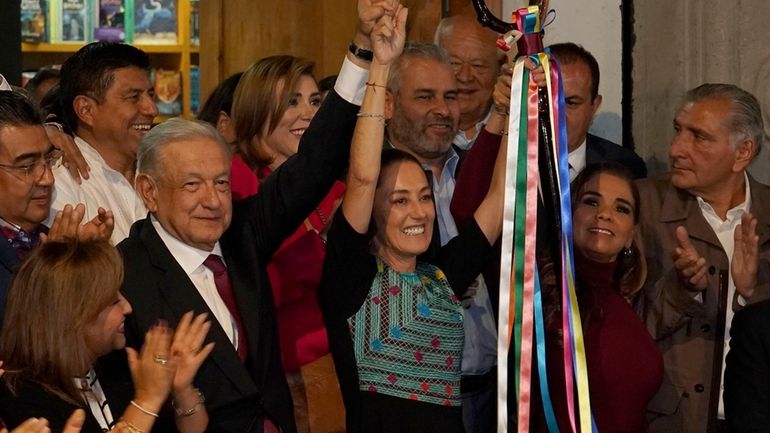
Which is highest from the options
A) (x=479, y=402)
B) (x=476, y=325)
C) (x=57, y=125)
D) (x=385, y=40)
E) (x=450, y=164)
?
(x=385, y=40)

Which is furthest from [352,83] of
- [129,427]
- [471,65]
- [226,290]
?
[471,65]

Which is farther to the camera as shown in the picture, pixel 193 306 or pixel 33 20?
pixel 33 20

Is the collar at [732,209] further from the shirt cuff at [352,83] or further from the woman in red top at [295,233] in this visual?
the shirt cuff at [352,83]

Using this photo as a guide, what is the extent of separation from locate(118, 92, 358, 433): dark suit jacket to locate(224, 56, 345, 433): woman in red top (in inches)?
10.6

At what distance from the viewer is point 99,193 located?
392cm

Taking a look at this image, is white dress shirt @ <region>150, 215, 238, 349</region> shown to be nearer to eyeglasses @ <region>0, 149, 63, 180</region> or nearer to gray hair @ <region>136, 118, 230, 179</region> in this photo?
gray hair @ <region>136, 118, 230, 179</region>

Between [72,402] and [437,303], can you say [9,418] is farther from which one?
[437,303]

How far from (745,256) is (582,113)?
804 millimetres

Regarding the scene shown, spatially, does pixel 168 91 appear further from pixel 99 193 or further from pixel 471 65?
pixel 99 193

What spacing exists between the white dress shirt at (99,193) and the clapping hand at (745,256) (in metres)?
1.67

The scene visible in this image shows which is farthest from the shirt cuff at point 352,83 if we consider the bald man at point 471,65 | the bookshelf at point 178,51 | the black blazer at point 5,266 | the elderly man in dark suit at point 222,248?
the bookshelf at point 178,51

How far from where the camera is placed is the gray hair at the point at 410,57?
4293mm

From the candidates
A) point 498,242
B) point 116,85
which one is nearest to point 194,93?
point 116,85

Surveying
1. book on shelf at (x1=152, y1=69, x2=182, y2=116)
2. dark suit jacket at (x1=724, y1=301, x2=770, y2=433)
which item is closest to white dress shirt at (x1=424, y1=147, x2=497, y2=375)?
dark suit jacket at (x1=724, y1=301, x2=770, y2=433)
